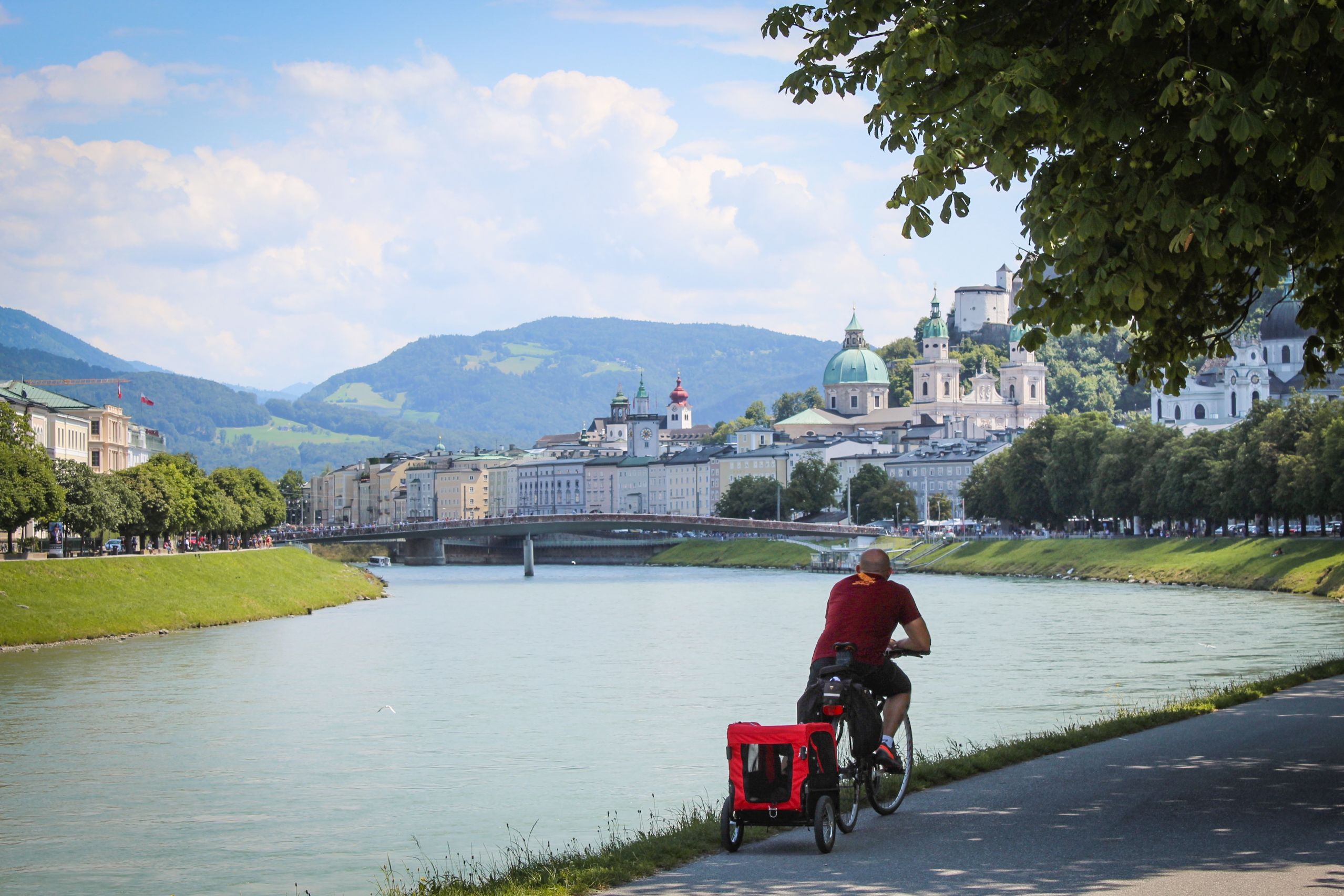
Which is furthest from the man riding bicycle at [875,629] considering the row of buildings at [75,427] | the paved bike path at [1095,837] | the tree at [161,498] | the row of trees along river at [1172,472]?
the row of buildings at [75,427]

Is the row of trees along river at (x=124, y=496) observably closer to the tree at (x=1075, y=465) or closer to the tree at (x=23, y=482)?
the tree at (x=23, y=482)

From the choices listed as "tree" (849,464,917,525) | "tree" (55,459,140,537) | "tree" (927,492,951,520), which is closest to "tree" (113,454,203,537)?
"tree" (55,459,140,537)

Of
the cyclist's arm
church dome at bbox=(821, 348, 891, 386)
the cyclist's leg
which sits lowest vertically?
the cyclist's leg

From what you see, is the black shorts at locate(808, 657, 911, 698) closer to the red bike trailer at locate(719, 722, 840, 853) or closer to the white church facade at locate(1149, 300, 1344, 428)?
the red bike trailer at locate(719, 722, 840, 853)

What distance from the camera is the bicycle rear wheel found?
8.45m

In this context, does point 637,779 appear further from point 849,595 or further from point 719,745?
point 849,595

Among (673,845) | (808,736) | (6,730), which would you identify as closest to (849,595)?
(808,736)

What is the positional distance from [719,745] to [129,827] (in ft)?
21.7

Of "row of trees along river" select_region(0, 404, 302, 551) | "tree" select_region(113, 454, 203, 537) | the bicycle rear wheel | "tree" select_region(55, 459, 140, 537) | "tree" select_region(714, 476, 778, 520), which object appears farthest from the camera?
"tree" select_region(714, 476, 778, 520)

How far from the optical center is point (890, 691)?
29.5 feet

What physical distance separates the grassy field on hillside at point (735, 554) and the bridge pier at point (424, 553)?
51.6 feet

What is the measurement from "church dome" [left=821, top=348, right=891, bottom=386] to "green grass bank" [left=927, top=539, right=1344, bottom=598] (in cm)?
10154

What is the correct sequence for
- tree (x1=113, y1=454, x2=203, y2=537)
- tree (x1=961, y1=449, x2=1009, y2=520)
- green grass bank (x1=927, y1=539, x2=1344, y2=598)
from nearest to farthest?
green grass bank (x1=927, y1=539, x2=1344, y2=598), tree (x1=113, y1=454, x2=203, y2=537), tree (x1=961, y1=449, x2=1009, y2=520)

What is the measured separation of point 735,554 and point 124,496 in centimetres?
4981
